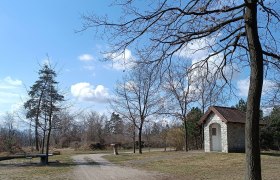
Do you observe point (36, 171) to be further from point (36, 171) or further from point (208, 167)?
point (208, 167)

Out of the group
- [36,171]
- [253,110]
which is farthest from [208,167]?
[253,110]

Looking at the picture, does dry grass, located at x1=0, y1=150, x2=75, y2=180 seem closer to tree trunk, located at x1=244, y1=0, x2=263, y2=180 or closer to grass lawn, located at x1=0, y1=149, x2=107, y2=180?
grass lawn, located at x1=0, y1=149, x2=107, y2=180

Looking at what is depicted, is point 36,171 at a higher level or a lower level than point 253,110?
lower

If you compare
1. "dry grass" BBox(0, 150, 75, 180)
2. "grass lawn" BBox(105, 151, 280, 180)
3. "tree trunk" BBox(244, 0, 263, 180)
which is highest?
"tree trunk" BBox(244, 0, 263, 180)

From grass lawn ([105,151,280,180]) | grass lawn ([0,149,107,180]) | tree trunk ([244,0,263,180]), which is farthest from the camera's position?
grass lawn ([0,149,107,180])

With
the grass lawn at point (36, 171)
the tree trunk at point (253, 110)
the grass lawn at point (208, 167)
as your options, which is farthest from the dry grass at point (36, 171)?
the tree trunk at point (253, 110)

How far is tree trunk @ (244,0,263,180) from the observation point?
8633 millimetres

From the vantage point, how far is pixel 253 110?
8664 mm

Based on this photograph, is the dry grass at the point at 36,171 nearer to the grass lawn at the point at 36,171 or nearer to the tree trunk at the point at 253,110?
the grass lawn at the point at 36,171

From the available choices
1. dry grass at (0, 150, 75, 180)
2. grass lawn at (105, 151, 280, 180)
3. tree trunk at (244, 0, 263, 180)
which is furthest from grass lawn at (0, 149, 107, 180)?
tree trunk at (244, 0, 263, 180)

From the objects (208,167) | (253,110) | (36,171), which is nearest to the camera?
(253,110)

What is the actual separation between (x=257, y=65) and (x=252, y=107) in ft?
3.38

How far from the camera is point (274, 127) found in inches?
1576

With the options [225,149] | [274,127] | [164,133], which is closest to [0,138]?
[164,133]
